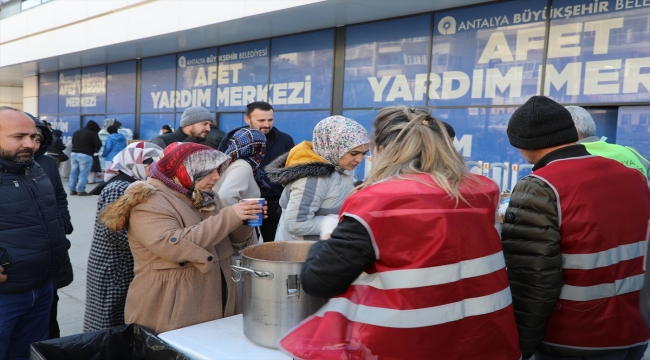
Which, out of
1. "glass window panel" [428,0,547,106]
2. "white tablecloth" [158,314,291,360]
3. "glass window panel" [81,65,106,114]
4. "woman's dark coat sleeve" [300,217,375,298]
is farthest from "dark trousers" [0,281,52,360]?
"glass window panel" [81,65,106,114]

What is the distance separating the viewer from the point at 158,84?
15133 mm

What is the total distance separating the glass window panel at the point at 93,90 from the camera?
17453 millimetres

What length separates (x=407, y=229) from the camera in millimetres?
1563

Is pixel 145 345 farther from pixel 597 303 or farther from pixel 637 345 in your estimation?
pixel 637 345

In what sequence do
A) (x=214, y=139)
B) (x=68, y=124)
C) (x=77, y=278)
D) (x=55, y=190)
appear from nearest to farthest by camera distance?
(x=55, y=190), (x=77, y=278), (x=214, y=139), (x=68, y=124)

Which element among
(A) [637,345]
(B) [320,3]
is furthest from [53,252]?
(B) [320,3]

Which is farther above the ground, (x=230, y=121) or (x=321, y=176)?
(x=230, y=121)

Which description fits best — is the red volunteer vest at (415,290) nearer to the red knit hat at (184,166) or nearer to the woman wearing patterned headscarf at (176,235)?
the woman wearing patterned headscarf at (176,235)

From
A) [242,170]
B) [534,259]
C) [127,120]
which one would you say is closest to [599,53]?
[242,170]


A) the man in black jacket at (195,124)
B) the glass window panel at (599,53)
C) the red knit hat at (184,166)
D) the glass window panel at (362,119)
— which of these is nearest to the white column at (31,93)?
the glass window panel at (362,119)

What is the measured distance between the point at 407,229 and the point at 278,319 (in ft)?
2.59

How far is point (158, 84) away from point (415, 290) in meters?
14.9

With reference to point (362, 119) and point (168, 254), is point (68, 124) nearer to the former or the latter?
point (362, 119)

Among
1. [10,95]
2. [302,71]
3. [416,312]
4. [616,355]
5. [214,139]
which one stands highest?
[10,95]
